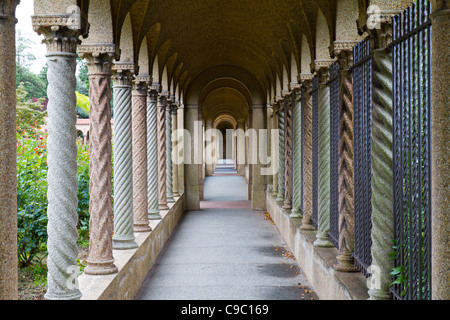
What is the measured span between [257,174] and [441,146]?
13.2 meters

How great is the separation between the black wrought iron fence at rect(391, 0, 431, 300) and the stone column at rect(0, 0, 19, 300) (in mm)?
2838

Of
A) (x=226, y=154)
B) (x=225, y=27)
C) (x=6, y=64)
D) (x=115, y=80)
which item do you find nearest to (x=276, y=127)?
(x=225, y=27)

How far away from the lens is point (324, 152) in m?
7.18

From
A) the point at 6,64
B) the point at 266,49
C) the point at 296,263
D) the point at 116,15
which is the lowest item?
the point at 296,263

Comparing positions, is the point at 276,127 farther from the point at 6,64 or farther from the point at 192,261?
the point at 6,64

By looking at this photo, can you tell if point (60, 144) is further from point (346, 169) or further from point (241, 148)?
point (241, 148)

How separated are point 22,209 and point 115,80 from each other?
2.48 metres

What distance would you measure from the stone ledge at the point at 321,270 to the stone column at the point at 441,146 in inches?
67.8

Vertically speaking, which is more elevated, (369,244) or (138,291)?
(369,244)

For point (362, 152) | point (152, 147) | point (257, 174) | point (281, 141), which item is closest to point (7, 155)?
point (362, 152)

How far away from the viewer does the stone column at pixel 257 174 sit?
1574 centimetres

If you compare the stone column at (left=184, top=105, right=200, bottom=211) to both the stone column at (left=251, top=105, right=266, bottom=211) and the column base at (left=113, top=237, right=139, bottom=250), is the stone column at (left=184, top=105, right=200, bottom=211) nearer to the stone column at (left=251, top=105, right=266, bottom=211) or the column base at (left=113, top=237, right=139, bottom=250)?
the stone column at (left=251, top=105, right=266, bottom=211)

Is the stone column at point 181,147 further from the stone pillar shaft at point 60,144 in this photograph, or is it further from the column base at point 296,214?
the stone pillar shaft at point 60,144

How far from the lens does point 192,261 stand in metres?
8.61
